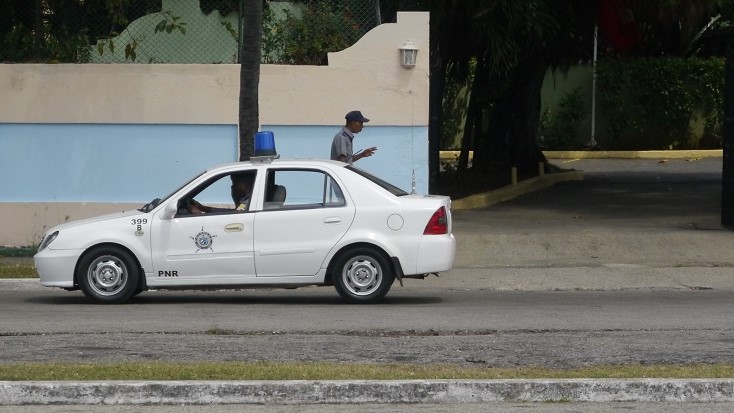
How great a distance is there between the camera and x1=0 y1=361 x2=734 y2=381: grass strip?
796 cm

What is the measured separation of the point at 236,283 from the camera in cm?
1225

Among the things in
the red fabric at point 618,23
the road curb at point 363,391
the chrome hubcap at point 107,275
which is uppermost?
the red fabric at point 618,23

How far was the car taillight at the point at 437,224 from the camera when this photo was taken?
12.1 m

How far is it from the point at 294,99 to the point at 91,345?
813 centimetres

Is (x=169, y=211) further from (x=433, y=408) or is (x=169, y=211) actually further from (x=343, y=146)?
(x=433, y=408)

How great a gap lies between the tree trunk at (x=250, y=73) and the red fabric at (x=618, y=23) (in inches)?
342

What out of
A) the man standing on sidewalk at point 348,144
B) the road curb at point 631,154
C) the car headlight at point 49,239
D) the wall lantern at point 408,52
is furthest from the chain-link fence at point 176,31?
the road curb at point 631,154

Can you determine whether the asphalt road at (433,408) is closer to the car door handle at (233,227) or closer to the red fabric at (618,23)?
the car door handle at (233,227)

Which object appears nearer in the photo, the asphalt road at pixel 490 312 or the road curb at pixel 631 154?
the asphalt road at pixel 490 312

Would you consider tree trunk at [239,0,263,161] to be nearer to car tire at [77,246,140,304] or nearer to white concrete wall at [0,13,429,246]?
white concrete wall at [0,13,429,246]

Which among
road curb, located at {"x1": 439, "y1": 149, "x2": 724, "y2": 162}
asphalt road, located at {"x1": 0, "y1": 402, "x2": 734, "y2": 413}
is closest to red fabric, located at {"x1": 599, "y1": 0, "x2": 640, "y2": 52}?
road curb, located at {"x1": 439, "y1": 149, "x2": 724, "y2": 162}

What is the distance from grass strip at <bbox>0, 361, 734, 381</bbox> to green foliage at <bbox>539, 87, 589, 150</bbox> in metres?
26.5

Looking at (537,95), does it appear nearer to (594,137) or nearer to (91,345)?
(594,137)

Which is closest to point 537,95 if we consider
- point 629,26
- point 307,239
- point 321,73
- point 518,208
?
point 629,26
